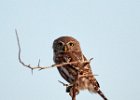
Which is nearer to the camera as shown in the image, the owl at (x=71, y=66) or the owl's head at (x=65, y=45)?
the owl at (x=71, y=66)

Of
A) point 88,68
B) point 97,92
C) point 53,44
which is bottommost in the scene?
point 97,92

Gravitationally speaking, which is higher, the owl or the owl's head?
the owl's head

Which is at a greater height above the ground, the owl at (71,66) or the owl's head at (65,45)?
the owl's head at (65,45)

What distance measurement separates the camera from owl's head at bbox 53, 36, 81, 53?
1295cm

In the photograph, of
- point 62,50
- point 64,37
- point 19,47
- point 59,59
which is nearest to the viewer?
point 19,47

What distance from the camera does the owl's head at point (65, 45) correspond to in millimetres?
12952

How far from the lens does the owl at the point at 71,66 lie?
29.8 ft

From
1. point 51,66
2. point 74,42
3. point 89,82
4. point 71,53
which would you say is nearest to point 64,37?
point 74,42

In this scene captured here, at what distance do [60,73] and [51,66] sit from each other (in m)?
5.20

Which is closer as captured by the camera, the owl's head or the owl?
the owl

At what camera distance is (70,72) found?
9.84 m

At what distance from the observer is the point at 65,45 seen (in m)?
13.2

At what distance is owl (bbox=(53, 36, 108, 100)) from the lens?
9.09m

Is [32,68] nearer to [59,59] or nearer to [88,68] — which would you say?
[88,68]
